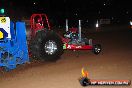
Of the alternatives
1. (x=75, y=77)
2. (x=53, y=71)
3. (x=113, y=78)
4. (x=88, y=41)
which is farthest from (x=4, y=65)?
(x=88, y=41)

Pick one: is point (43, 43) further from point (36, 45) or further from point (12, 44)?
point (12, 44)

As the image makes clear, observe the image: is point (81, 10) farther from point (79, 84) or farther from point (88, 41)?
point (79, 84)

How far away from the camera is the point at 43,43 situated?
12.5 meters

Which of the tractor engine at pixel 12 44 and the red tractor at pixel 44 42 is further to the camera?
the red tractor at pixel 44 42

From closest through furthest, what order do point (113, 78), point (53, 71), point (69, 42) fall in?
point (113, 78) < point (53, 71) < point (69, 42)

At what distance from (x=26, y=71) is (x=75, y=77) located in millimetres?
2022

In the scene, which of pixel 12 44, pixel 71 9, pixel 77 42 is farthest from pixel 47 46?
pixel 71 9

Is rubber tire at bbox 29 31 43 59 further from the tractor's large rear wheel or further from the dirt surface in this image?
the dirt surface

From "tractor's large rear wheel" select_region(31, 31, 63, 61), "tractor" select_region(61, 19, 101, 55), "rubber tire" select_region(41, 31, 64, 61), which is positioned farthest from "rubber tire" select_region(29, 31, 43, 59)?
"tractor" select_region(61, 19, 101, 55)

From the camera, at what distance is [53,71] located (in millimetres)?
10961

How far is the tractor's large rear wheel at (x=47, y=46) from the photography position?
40.7 ft

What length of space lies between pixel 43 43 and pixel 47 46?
1.03ft

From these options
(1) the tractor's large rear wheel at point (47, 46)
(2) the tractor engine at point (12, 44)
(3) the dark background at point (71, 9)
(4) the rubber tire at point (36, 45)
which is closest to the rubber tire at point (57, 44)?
(1) the tractor's large rear wheel at point (47, 46)

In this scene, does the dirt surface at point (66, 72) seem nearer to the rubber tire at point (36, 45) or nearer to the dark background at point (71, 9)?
the rubber tire at point (36, 45)
